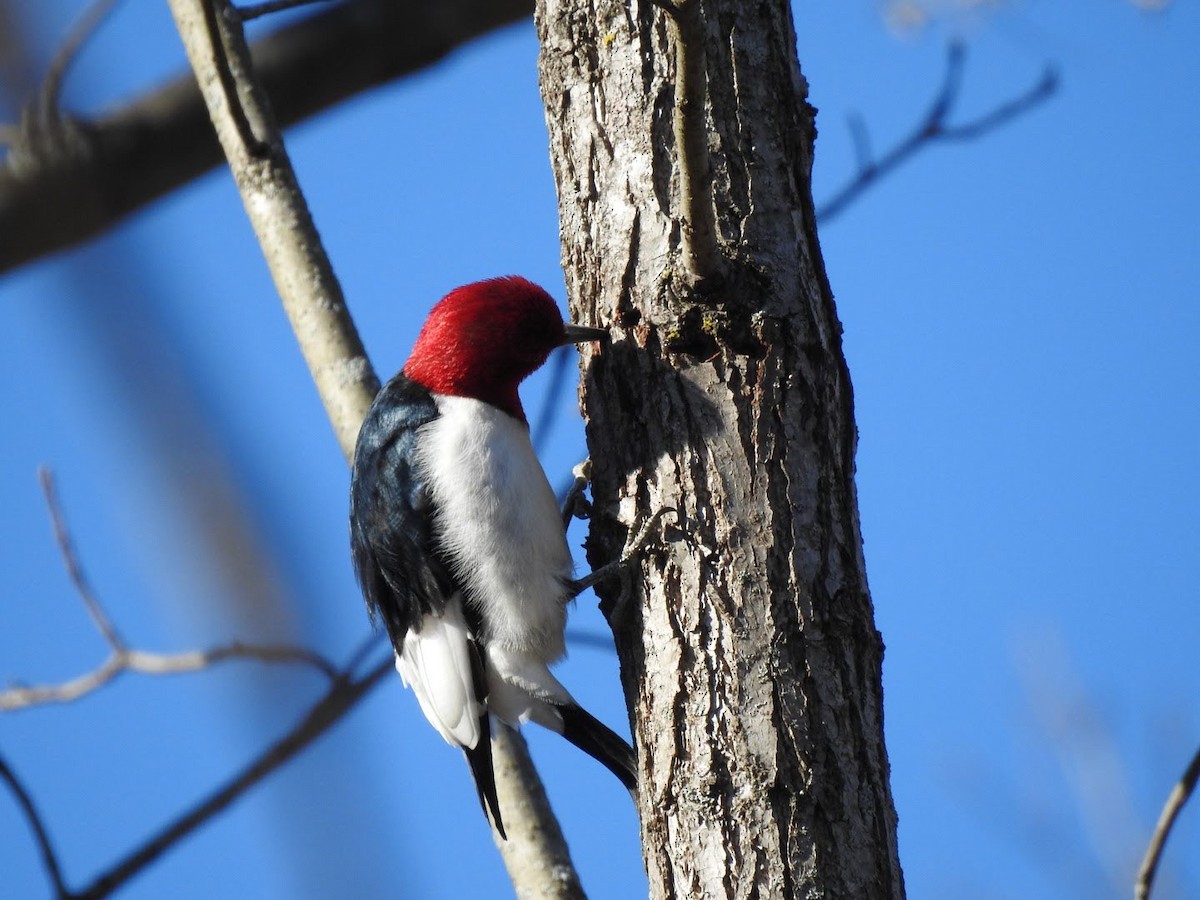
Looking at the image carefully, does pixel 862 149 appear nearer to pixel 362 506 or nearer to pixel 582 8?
pixel 582 8

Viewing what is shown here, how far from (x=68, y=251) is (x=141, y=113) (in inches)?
161

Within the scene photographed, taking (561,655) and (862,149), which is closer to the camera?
(561,655)

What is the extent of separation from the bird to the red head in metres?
0.07

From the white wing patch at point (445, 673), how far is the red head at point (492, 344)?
0.59 m

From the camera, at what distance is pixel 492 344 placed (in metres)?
3.46

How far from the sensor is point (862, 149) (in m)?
4.09

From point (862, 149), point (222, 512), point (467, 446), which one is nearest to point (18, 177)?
point (222, 512)

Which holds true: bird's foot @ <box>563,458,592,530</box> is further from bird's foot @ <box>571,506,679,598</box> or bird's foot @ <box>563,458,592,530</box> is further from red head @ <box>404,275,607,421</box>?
bird's foot @ <box>571,506,679,598</box>

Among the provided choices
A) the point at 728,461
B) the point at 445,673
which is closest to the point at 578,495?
the point at 445,673

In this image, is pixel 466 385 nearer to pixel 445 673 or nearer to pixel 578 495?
pixel 578 495

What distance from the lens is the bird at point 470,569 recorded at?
3.14m

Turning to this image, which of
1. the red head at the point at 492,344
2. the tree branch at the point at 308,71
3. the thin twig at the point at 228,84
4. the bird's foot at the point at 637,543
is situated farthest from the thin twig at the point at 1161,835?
the tree branch at the point at 308,71

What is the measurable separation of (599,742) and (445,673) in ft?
1.31

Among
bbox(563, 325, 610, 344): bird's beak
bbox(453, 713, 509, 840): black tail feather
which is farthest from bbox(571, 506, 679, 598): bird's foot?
bbox(453, 713, 509, 840): black tail feather
